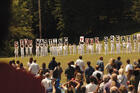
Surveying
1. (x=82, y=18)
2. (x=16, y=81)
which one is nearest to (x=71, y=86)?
(x=16, y=81)

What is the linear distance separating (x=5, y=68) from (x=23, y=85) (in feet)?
0.25

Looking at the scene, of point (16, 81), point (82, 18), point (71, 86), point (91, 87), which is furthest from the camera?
point (82, 18)

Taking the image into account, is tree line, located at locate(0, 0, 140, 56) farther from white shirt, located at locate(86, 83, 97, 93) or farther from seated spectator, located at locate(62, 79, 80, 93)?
white shirt, located at locate(86, 83, 97, 93)

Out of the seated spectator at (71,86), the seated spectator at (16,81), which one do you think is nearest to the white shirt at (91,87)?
the seated spectator at (71,86)

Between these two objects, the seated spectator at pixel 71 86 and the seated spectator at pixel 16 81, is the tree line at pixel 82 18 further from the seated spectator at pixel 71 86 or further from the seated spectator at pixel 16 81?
the seated spectator at pixel 16 81

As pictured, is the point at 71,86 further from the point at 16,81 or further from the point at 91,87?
the point at 16,81

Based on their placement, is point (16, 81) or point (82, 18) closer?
point (16, 81)

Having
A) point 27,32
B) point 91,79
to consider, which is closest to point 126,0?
point 27,32

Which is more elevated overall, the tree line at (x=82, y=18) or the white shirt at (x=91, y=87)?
the tree line at (x=82, y=18)

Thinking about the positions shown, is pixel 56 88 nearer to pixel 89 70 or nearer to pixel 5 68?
pixel 89 70

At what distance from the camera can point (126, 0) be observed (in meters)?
73.3

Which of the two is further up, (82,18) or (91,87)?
(82,18)

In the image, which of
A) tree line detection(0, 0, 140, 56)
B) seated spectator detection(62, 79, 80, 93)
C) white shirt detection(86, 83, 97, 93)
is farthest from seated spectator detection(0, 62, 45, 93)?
tree line detection(0, 0, 140, 56)

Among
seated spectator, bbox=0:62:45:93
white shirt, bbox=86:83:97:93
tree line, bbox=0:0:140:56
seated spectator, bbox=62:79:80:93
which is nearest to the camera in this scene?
seated spectator, bbox=0:62:45:93
